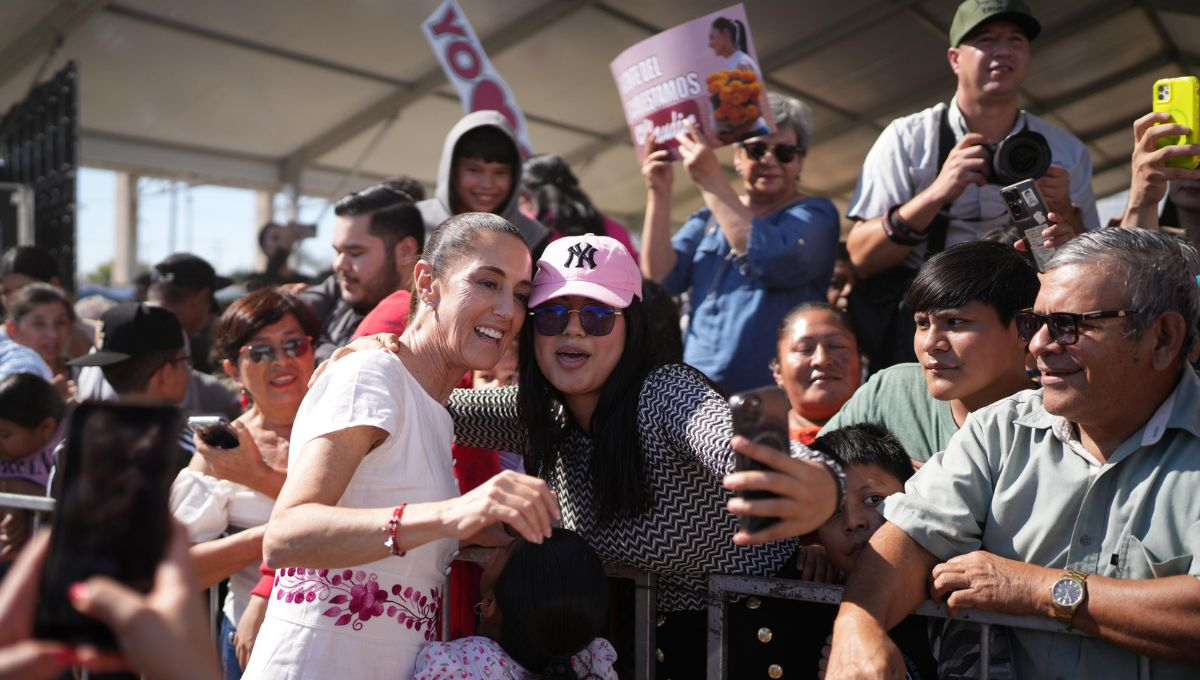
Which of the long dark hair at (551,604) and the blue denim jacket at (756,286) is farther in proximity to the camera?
the blue denim jacket at (756,286)

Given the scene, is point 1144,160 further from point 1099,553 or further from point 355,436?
point 355,436

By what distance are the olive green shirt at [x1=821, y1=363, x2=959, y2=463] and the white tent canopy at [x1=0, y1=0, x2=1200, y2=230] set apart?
570cm

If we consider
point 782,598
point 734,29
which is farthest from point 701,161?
point 782,598

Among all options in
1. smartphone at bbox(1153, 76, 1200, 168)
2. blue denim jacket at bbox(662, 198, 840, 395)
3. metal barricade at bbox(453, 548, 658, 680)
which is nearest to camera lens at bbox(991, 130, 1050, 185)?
smartphone at bbox(1153, 76, 1200, 168)

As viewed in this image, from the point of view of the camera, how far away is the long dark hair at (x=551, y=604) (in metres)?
2.25

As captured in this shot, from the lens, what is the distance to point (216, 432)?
309cm

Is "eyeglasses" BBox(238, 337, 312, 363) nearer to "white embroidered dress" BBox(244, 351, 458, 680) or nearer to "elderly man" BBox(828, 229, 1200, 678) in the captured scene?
"white embroidered dress" BBox(244, 351, 458, 680)

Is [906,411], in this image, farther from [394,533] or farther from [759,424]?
[394,533]

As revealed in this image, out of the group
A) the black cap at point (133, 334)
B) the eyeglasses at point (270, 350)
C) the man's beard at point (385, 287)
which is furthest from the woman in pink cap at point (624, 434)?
the black cap at point (133, 334)

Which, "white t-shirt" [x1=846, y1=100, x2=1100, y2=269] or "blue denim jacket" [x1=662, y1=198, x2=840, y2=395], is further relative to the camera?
"blue denim jacket" [x1=662, y1=198, x2=840, y2=395]

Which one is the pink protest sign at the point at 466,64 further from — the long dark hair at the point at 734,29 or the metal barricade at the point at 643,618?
the metal barricade at the point at 643,618

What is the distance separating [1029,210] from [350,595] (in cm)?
218

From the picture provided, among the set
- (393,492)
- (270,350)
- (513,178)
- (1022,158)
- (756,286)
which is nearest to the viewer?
(393,492)

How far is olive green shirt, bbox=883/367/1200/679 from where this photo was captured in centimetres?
214
